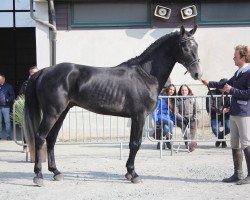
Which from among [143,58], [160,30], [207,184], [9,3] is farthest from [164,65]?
[9,3]

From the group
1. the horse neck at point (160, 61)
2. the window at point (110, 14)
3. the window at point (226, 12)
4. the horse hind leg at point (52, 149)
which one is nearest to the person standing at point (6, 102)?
the window at point (110, 14)

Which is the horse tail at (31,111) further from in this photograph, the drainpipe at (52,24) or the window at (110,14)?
the window at (110,14)

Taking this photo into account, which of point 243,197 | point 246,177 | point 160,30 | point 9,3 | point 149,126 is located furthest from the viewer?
point 9,3

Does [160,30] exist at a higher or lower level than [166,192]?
higher

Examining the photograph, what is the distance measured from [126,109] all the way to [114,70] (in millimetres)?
589

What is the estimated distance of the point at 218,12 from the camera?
11773 mm

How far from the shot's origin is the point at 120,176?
280 inches

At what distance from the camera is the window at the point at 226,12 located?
11766 mm

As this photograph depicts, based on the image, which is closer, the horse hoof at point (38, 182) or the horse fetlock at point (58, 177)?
the horse hoof at point (38, 182)

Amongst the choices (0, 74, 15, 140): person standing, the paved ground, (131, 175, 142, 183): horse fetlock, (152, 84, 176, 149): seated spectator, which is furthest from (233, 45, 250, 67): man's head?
(0, 74, 15, 140): person standing

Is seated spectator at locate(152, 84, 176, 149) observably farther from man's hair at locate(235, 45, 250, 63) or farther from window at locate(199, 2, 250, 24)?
window at locate(199, 2, 250, 24)

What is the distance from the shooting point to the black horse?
6.38 meters

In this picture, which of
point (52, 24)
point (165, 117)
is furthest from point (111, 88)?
point (52, 24)

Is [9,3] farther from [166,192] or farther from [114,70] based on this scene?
[166,192]
